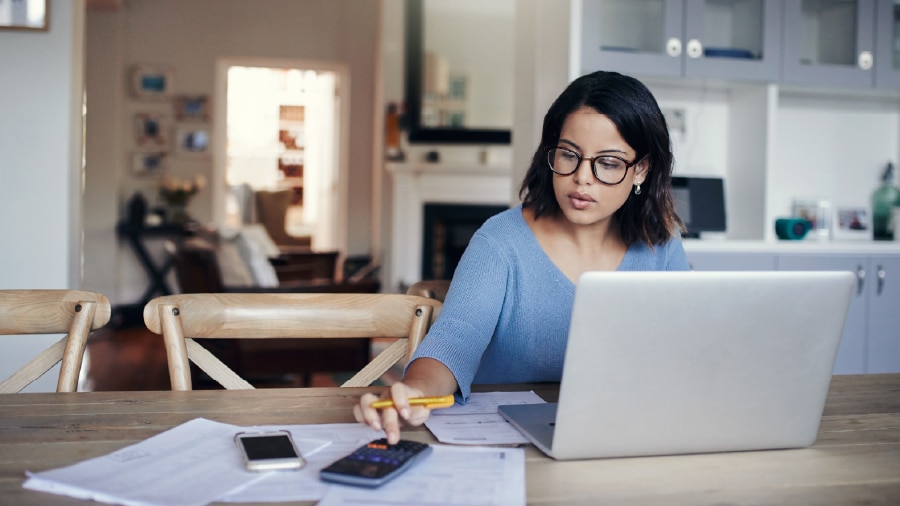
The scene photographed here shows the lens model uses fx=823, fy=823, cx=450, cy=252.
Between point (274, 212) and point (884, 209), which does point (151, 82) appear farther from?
point (884, 209)

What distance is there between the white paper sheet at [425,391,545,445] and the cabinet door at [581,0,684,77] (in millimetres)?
2160

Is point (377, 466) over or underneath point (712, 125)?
underneath

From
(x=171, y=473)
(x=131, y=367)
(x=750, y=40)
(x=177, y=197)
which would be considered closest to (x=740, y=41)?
(x=750, y=40)

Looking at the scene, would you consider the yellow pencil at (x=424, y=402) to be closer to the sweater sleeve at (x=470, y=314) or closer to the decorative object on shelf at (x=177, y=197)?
the sweater sleeve at (x=470, y=314)

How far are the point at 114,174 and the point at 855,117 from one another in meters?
5.64

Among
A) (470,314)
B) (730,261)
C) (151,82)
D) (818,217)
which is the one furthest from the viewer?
(151,82)

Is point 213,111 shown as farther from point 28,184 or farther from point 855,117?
point 855,117

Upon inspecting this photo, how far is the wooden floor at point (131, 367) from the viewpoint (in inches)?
170

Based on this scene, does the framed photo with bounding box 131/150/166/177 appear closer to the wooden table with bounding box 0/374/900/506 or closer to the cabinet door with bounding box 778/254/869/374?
the cabinet door with bounding box 778/254/869/374

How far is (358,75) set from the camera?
24.4 ft

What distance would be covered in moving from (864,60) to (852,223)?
709 millimetres

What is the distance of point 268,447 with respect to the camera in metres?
0.90

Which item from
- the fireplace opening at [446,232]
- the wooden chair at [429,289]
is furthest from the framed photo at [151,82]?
the wooden chair at [429,289]

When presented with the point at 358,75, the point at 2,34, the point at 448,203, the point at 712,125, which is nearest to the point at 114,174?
the point at 358,75
